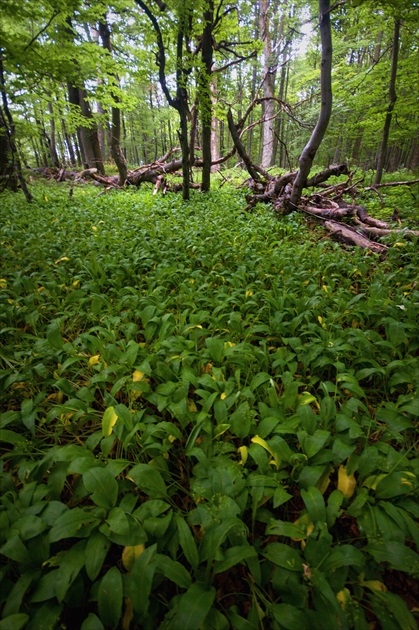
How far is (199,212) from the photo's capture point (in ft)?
22.9

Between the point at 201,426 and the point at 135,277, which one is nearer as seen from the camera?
the point at 201,426

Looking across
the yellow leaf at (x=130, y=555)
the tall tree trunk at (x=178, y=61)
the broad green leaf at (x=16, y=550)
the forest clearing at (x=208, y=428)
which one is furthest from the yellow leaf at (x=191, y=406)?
the tall tree trunk at (x=178, y=61)

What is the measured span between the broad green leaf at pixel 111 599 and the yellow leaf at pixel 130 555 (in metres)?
0.10

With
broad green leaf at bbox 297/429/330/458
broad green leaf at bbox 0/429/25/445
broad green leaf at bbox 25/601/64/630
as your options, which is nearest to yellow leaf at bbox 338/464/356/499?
broad green leaf at bbox 297/429/330/458

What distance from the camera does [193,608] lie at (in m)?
0.96

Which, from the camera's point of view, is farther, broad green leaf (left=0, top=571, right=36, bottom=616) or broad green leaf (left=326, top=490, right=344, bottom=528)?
broad green leaf (left=326, top=490, right=344, bottom=528)

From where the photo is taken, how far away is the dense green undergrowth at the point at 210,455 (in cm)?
106

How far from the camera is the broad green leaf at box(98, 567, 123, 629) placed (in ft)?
3.24

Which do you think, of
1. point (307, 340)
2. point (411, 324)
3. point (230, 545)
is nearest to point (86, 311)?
point (307, 340)

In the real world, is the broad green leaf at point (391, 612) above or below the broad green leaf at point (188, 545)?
below

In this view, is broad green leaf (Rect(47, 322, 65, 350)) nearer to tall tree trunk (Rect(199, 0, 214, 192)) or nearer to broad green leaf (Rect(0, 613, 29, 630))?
broad green leaf (Rect(0, 613, 29, 630))

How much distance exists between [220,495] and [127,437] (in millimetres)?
591

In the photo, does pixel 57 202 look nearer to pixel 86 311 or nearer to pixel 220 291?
pixel 86 311

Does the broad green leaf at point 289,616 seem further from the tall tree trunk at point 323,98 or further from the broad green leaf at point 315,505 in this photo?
the tall tree trunk at point 323,98
